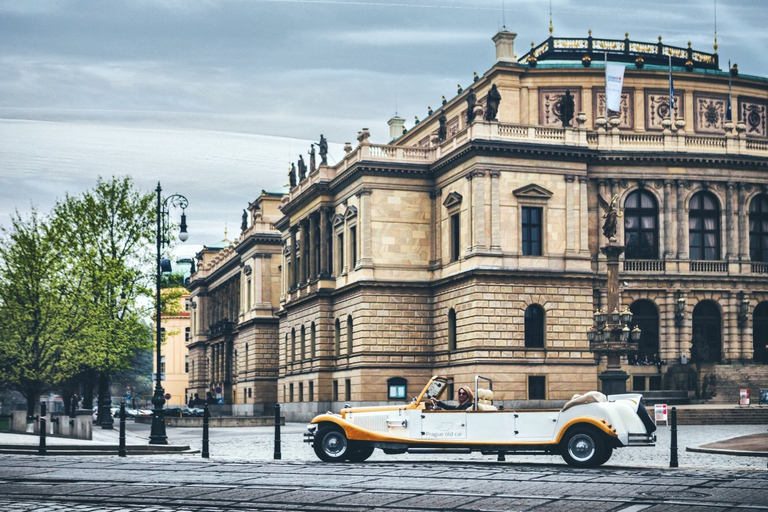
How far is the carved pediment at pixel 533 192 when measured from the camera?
203 ft

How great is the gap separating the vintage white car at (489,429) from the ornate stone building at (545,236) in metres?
34.4

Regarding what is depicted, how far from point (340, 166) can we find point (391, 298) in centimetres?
1042

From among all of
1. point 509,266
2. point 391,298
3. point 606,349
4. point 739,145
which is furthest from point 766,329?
point 606,349

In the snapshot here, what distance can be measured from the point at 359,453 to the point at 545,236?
37615 millimetres

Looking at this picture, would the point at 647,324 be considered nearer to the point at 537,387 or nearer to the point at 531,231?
the point at 537,387

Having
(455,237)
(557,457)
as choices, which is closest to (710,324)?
(455,237)

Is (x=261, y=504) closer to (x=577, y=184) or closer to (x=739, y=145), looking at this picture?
(x=577, y=184)

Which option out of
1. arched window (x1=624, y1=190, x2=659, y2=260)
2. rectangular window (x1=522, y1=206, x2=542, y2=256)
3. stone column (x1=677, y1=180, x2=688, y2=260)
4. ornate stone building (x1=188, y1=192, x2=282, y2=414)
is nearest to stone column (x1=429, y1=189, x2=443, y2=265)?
rectangular window (x1=522, y1=206, x2=542, y2=256)

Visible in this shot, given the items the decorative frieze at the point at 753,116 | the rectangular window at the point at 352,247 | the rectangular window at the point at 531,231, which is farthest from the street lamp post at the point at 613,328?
the decorative frieze at the point at 753,116

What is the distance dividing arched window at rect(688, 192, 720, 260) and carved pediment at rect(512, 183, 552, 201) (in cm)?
994

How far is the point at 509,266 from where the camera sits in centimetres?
6153

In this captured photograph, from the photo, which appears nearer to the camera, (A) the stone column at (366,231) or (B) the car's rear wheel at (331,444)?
(B) the car's rear wheel at (331,444)

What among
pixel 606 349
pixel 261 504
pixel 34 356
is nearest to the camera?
pixel 261 504

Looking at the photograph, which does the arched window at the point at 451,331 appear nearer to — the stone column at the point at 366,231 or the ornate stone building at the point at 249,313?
the stone column at the point at 366,231
